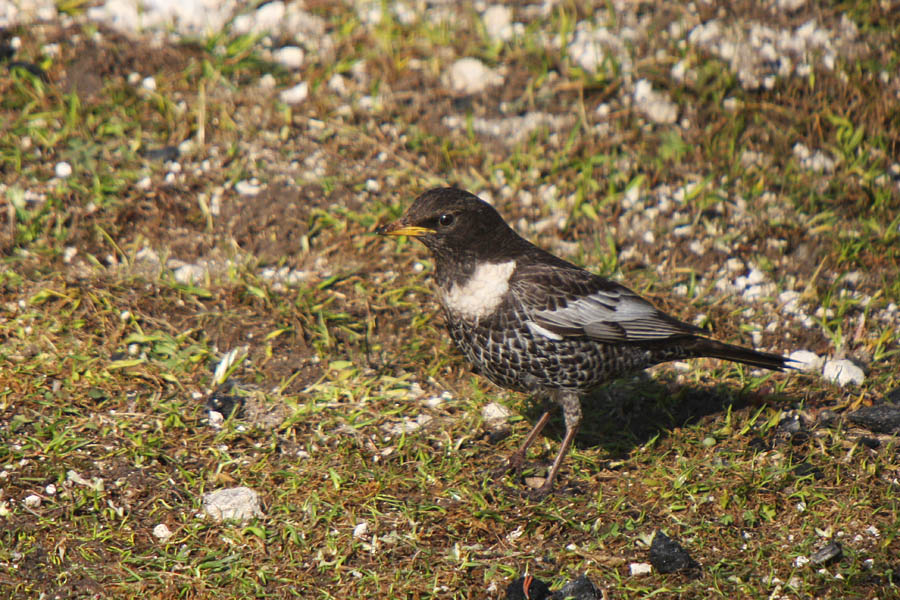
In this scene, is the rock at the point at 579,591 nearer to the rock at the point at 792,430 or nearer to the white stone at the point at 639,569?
the white stone at the point at 639,569

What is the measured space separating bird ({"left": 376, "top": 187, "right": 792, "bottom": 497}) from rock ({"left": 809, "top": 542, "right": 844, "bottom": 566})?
1.07 metres

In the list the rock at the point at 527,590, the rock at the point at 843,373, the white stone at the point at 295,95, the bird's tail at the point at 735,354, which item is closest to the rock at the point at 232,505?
the rock at the point at 527,590

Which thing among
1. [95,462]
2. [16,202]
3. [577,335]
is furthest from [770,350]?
[16,202]

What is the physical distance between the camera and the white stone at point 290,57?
24.0 ft

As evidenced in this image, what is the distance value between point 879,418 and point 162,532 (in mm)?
3530

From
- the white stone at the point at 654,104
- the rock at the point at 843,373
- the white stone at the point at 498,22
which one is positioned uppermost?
the white stone at the point at 498,22

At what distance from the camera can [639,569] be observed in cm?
429

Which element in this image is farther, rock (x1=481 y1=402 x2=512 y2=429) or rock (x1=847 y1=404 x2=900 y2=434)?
rock (x1=481 y1=402 x2=512 y2=429)

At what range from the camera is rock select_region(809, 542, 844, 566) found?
13.9 ft

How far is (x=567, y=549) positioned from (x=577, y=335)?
1002mm

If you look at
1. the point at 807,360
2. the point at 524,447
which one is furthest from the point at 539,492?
the point at 807,360

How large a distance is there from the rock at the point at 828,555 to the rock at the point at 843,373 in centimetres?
138

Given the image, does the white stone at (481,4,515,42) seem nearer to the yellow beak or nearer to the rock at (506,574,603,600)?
the yellow beak

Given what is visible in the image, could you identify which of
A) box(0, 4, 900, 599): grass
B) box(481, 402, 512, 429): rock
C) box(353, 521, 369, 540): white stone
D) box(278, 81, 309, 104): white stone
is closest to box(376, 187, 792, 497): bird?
box(481, 402, 512, 429): rock
